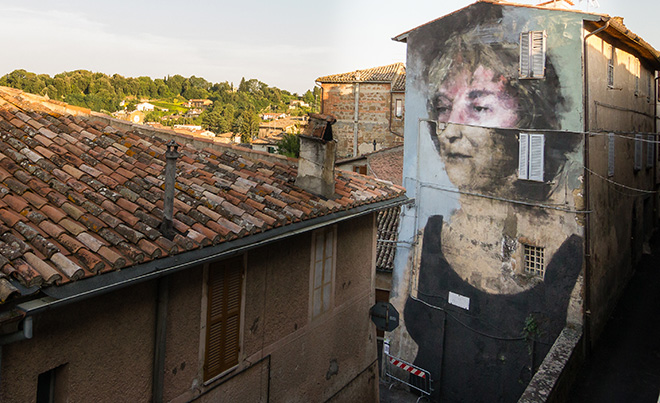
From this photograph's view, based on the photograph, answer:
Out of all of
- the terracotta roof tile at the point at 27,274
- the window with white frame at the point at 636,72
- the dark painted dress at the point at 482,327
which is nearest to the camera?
the terracotta roof tile at the point at 27,274

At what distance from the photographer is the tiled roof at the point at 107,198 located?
355cm

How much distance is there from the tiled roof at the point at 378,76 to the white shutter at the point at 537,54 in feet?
46.8

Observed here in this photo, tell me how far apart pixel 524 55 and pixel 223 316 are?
10.5 metres

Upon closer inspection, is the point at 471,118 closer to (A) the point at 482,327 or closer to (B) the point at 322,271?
(A) the point at 482,327

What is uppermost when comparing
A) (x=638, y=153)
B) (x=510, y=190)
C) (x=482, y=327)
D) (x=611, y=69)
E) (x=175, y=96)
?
(x=175, y=96)

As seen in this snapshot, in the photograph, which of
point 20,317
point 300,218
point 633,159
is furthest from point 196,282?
point 633,159

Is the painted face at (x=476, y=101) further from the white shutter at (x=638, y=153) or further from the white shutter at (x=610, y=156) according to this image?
the white shutter at (x=638, y=153)

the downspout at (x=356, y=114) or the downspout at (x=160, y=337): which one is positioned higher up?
the downspout at (x=356, y=114)

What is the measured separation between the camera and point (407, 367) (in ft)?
48.4

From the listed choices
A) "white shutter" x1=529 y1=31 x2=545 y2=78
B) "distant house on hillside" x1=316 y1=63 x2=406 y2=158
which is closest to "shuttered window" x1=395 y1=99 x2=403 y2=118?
"distant house on hillside" x1=316 y1=63 x2=406 y2=158

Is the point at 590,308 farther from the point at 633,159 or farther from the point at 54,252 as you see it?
the point at 54,252

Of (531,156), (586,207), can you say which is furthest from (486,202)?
(586,207)

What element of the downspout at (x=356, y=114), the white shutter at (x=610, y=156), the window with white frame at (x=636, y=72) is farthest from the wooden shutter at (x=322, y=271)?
the downspout at (x=356, y=114)

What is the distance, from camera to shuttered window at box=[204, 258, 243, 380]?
534 centimetres
